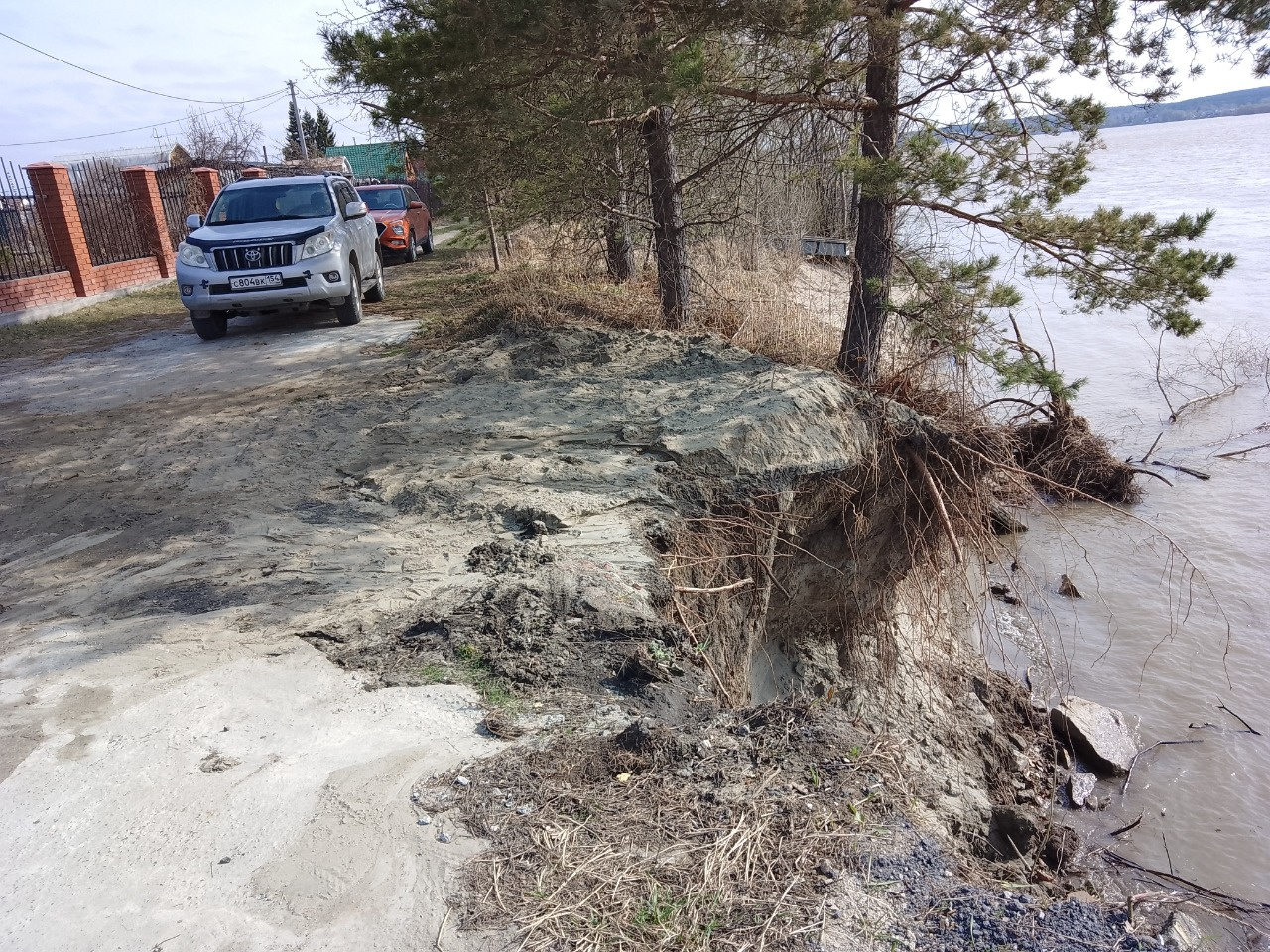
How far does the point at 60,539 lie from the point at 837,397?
18.2 feet

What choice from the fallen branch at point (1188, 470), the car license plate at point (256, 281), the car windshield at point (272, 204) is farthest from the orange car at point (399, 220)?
the fallen branch at point (1188, 470)

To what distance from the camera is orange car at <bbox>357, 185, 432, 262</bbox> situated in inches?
754

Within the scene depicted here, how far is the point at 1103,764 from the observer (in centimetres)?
650

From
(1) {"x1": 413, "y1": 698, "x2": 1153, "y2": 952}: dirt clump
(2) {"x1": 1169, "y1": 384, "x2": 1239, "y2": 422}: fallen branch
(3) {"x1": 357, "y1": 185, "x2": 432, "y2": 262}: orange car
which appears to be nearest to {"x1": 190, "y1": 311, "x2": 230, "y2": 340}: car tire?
(3) {"x1": 357, "y1": 185, "x2": 432, "y2": 262}: orange car

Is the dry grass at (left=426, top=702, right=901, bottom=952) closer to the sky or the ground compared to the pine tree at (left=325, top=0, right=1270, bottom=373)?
closer to the ground

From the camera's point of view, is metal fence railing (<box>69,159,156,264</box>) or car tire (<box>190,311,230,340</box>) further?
metal fence railing (<box>69,159,156,264</box>)

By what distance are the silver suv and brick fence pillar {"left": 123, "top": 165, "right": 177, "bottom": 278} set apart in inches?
286

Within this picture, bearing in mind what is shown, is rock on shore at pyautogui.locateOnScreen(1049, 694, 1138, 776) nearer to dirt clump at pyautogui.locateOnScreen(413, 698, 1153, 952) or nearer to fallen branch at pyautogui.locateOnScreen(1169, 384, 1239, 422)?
dirt clump at pyautogui.locateOnScreen(413, 698, 1153, 952)

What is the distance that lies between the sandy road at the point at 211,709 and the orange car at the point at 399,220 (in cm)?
1310

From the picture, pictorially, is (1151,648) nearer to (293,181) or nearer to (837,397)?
(837,397)

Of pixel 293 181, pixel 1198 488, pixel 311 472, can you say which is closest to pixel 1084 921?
pixel 311 472

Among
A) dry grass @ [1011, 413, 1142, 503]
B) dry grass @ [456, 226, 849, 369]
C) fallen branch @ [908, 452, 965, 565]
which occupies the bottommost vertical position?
dry grass @ [1011, 413, 1142, 503]

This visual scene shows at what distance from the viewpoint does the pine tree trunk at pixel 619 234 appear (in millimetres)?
9505

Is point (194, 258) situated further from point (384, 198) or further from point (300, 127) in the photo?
point (300, 127)
